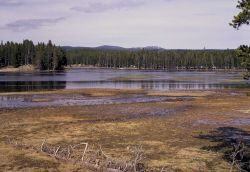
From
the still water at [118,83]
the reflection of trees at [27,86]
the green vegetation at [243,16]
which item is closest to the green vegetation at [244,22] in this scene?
the green vegetation at [243,16]

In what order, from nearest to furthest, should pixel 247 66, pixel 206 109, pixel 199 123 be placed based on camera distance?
pixel 247 66, pixel 199 123, pixel 206 109

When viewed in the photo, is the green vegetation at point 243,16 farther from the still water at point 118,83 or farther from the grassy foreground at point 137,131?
the still water at point 118,83

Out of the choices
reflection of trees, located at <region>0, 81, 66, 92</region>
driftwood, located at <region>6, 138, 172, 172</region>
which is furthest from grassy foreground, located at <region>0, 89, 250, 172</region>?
reflection of trees, located at <region>0, 81, 66, 92</region>

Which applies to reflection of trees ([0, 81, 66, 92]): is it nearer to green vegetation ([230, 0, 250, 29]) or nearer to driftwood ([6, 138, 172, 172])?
driftwood ([6, 138, 172, 172])

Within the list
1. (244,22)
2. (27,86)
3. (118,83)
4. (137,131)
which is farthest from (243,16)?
(118,83)

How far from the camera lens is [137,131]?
33.2m

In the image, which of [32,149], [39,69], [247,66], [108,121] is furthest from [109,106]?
[39,69]

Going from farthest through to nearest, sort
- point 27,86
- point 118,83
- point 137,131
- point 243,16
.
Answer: point 118,83 → point 27,86 → point 137,131 → point 243,16

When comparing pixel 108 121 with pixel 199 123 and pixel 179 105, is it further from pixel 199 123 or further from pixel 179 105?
pixel 179 105

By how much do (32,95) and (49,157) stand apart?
45.6 m

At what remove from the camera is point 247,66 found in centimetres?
1856

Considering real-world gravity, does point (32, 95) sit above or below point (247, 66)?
below

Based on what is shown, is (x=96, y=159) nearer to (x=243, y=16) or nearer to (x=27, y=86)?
(x=243, y=16)

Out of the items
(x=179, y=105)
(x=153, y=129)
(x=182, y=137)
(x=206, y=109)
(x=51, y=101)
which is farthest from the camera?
(x=51, y=101)
